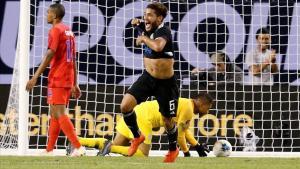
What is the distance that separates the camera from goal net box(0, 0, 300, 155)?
41.0ft

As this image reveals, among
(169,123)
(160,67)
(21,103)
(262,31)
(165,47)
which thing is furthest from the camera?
(262,31)

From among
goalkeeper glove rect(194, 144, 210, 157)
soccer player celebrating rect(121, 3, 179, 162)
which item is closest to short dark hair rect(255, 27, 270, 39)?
goalkeeper glove rect(194, 144, 210, 157)

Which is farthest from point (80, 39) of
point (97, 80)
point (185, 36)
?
point (185, 36)

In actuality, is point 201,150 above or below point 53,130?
below

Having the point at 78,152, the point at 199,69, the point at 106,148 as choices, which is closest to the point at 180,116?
the point at 106,148

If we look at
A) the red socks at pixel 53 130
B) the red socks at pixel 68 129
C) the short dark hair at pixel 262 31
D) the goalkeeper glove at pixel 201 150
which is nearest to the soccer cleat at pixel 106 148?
the red socks at pixel 68 129

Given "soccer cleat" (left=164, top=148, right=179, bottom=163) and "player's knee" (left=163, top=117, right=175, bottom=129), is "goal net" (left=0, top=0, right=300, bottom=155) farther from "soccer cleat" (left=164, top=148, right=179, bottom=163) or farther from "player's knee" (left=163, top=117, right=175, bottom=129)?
"soccer cleat" (left=164, top=148, right=179, bottom=163)

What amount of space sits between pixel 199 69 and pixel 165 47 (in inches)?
177

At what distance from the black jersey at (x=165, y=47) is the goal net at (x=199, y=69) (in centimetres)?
317

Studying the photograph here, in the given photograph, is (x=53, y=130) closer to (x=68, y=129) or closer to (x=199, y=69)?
(x=68, y=129)

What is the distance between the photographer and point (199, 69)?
1342 centimetres

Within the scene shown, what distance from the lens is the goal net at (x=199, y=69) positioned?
1249 cm

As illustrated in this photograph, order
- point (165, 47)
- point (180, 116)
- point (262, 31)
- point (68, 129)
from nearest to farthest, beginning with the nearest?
point (165, 47), point (68, 129), point (180, 116), point (262, 31)

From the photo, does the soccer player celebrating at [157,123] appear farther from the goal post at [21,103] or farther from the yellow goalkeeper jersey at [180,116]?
the goal post at [21,103]
